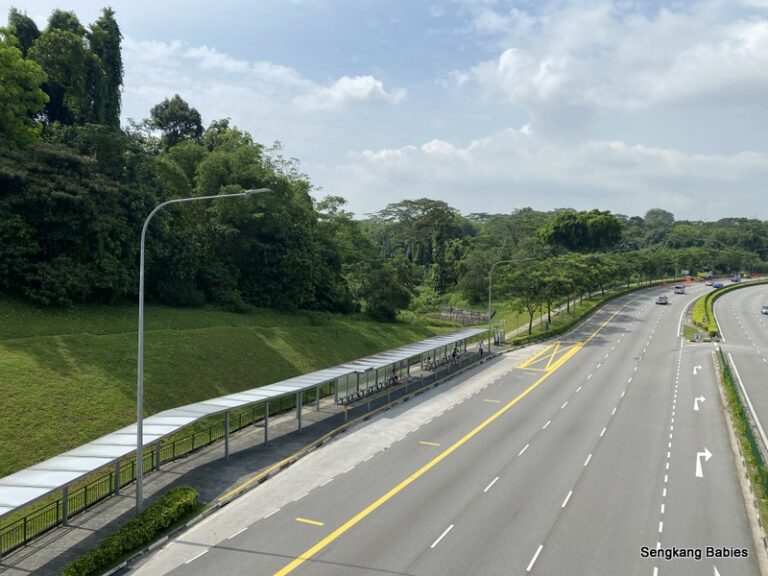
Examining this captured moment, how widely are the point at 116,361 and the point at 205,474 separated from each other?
12850 mm

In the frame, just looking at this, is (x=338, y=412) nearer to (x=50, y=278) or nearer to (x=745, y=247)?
(x=50, y=278)

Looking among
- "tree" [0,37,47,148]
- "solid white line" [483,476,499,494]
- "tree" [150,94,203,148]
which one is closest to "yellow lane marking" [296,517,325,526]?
"solid white line" [483,476,499,494]

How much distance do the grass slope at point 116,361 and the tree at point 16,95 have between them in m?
12.5

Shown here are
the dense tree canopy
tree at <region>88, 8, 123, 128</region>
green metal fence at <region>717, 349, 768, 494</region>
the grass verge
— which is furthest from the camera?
tree at <region>88, 8, 123, 128</region>

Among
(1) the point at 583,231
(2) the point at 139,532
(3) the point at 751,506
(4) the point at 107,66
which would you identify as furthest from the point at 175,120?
(1) the point at 583,231

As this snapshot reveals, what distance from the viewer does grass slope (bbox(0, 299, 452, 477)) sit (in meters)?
25.0

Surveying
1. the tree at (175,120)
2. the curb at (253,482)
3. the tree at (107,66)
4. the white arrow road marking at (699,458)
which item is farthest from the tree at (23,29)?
the white arrow road marking at (699,458)

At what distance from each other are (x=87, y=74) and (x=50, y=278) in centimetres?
2102

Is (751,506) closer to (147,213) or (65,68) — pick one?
(147,213)

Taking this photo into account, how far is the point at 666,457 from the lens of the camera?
989 inches

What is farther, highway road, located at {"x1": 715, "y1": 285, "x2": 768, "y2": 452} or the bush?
highway road, located at {"x1": 715, "y1": 285, "x2": 768, "y2": 452}

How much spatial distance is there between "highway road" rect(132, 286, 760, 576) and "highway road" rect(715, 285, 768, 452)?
4137 millimetres

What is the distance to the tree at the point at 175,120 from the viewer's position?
7156 cm

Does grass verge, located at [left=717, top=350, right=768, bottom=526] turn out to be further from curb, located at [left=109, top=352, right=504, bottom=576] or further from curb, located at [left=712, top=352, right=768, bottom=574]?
curb, located at [left=109, top=352, right=504, bottom=576]
